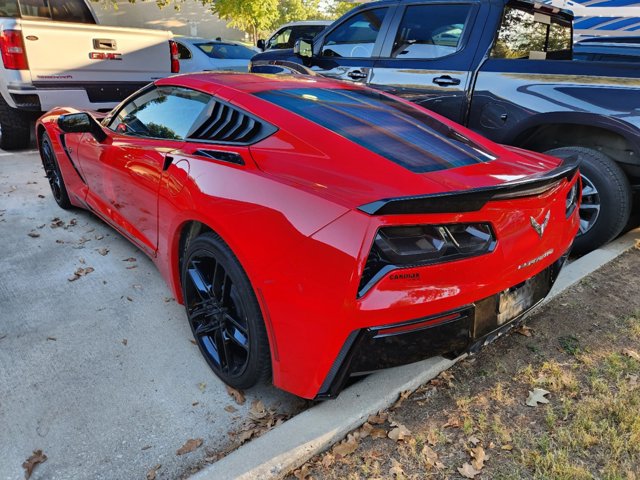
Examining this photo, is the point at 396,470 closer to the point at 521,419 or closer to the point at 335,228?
the point at 521,419

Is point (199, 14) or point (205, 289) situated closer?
point (205, 289)

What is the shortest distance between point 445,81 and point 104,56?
452cm

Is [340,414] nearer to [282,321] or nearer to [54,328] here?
[282,321]

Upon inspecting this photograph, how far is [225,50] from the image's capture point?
1031 cm

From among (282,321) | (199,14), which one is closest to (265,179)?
(282,321)

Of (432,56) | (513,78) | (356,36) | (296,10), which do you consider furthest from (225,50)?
(296,10)

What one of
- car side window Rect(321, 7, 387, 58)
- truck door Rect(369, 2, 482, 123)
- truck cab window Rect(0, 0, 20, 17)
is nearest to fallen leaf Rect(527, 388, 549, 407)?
truck door Rect(369, 2, 482, 123)

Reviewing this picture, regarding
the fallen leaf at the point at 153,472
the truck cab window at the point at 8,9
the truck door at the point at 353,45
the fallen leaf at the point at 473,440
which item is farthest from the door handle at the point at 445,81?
the truck cab window at the point at 8,9

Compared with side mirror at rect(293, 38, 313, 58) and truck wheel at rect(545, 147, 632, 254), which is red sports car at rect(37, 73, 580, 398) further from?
side mirror at rect(293, 38, 313, 58)

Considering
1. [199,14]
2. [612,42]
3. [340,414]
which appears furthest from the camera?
[199,14]

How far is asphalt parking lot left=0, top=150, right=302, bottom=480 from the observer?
6.88ft

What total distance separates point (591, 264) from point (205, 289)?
2.93 meters

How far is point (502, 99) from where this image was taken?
400 cm

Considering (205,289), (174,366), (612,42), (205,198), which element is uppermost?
(612,42)
